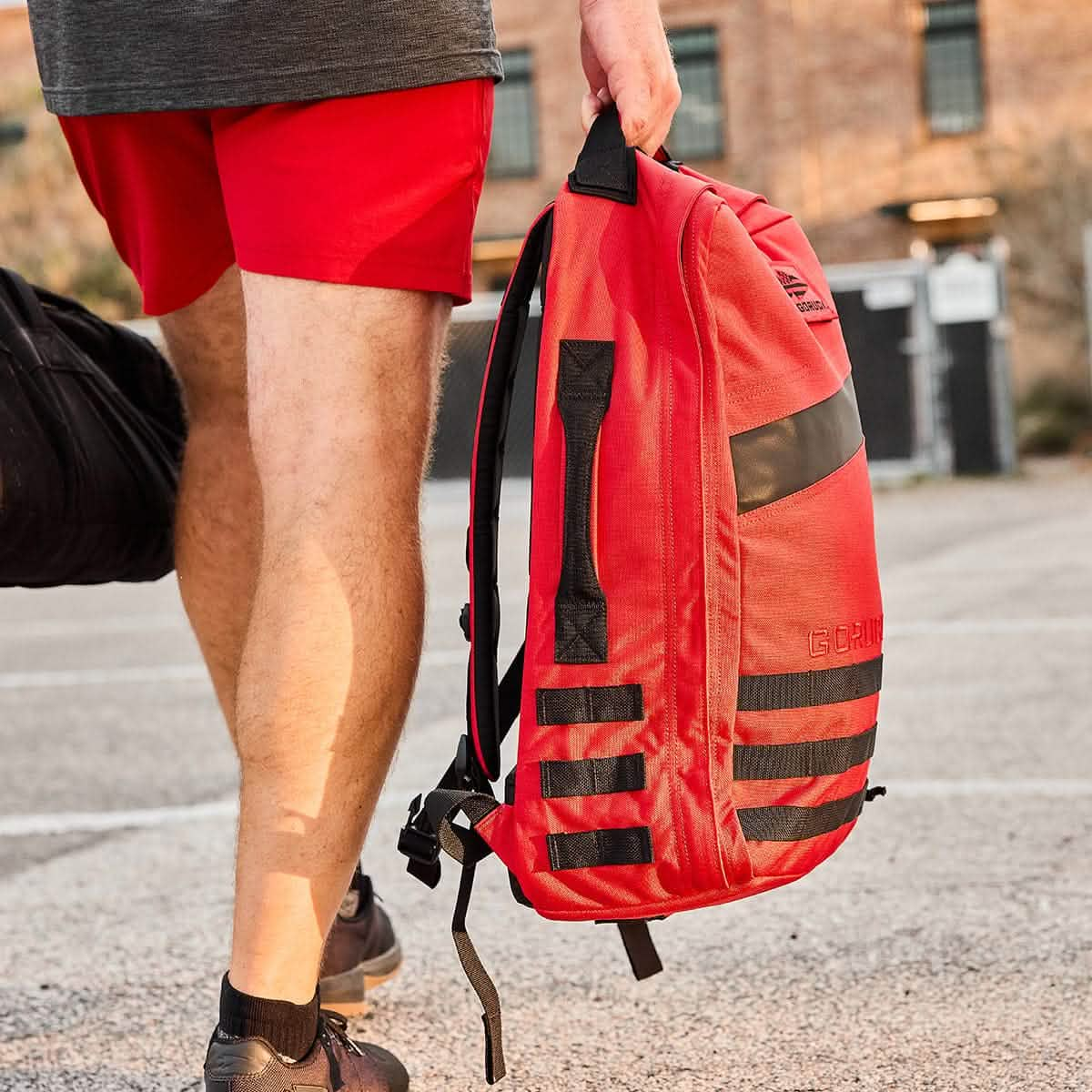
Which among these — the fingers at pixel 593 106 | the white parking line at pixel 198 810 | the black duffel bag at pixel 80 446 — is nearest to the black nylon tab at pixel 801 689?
the fingers at pixel 593 106

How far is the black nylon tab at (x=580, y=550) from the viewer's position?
5.11 feet

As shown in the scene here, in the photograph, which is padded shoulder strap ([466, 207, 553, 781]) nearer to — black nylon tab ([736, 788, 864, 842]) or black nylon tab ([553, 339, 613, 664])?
black nylon tab ([553, 339, 613, 664])

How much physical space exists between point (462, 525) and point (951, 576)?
6.38 m

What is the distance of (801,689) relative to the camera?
1.59m

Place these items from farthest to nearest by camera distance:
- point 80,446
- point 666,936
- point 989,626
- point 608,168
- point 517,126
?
1. point 517,126
2. point 989,626
3. point 666,936
4. point 80,446
5. point 608,168

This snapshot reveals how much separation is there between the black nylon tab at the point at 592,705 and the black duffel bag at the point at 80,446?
69 centimetres

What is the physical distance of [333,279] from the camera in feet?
5.28

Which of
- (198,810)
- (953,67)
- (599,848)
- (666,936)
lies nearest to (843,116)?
(953,67)

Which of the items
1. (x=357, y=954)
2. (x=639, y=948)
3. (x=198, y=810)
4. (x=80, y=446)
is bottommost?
(x=198, y=810)

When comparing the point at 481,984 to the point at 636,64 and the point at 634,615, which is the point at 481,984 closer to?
the point at 634,615

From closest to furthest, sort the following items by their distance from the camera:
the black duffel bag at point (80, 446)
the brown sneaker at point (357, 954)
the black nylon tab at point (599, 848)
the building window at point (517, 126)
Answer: the black nylon tab at point (599, 848)
the black duffel bag at point (80, 446)
the brown sneaker at point (357, 954)
the building window at point (517, 126)

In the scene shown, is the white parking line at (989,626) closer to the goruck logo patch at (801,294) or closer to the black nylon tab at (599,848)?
the goruck logo patch at (801,294)

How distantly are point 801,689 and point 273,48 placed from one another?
77cm

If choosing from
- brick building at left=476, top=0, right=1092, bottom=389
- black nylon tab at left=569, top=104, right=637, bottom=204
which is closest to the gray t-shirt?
black nylon tab at left=569, top=104, right=637, bottom=204
